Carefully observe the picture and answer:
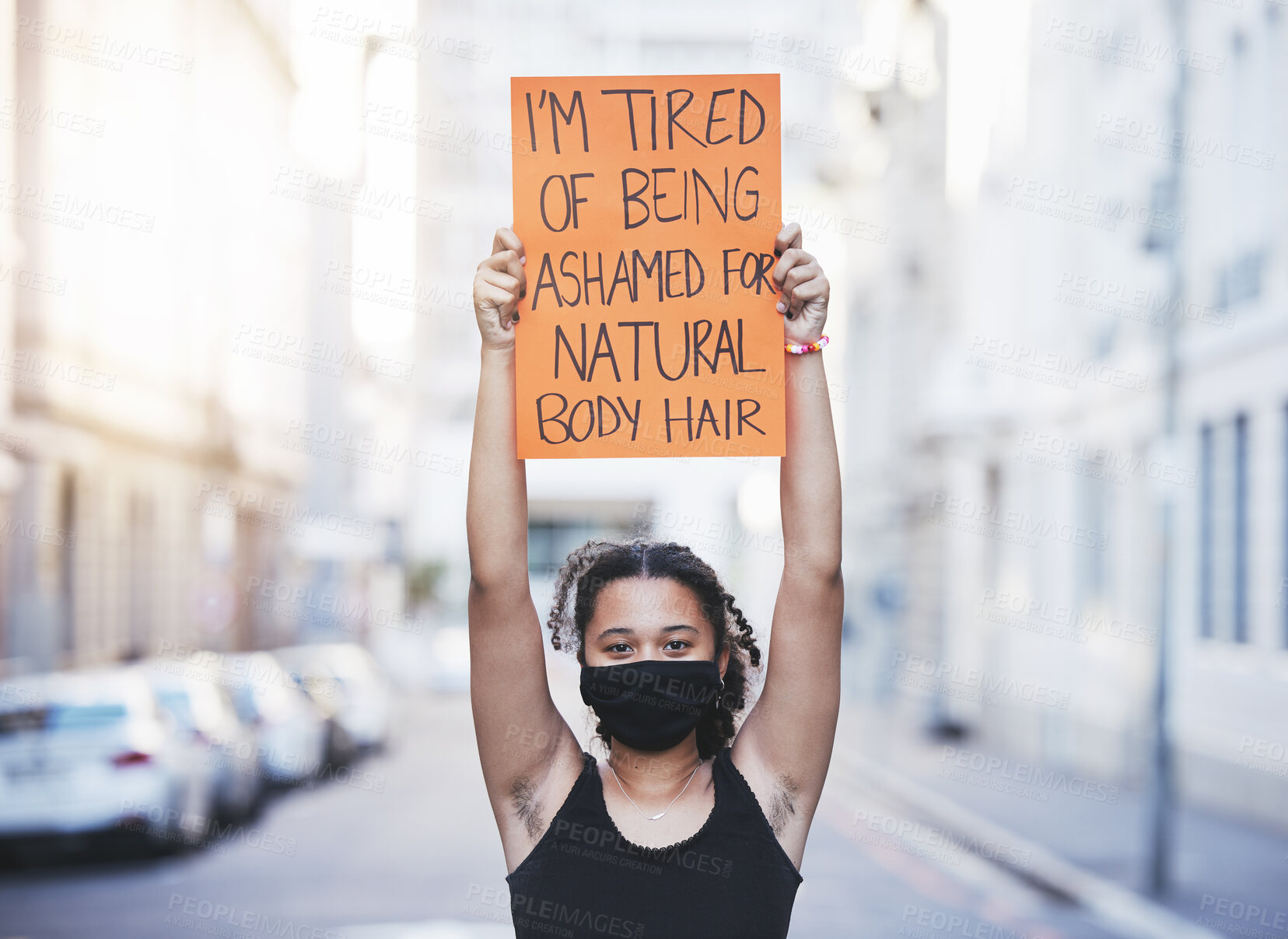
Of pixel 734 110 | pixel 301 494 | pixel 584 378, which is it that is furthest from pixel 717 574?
pixel 301 494

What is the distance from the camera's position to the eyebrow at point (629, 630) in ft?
8.44

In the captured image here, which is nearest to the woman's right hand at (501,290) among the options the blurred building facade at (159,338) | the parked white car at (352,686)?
the blurred building facade at (159,338)

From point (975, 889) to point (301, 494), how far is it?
3987 cm

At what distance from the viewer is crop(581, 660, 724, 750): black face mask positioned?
8.41 ft

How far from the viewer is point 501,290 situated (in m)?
2.53

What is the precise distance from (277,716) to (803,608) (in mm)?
15282

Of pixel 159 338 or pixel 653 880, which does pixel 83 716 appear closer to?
pixel 653 880

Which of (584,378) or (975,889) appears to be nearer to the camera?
(584,378)

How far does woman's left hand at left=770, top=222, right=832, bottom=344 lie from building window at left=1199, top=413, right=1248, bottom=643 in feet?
46.0

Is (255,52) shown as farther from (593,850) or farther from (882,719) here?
(593,850)

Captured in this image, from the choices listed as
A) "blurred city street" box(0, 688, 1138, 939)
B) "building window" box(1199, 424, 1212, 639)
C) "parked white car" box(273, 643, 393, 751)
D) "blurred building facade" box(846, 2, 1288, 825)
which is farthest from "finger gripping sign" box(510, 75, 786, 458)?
"parked white car" box(273, 643, 393, 751)

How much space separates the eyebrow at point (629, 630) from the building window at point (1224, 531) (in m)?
14.1

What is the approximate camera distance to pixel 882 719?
28344 mm

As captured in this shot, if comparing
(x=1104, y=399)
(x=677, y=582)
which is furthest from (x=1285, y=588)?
(x=677, y=582)
